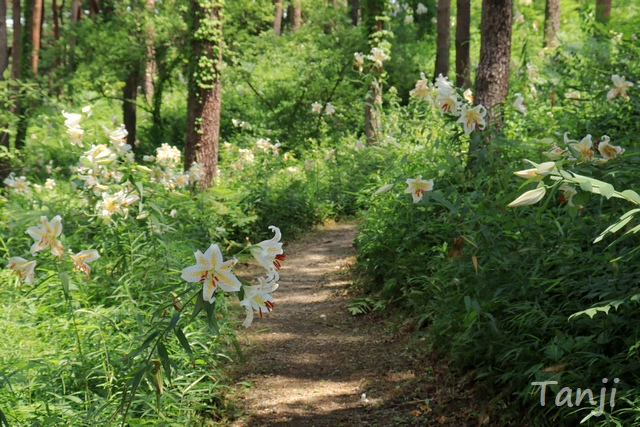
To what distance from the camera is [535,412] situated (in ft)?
9.77

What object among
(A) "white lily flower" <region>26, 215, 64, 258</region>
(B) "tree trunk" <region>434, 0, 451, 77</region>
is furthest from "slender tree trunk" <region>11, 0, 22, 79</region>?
(A) "white lily flower" <region>26, 215, 64, 258</region>

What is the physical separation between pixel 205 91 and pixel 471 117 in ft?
18.9

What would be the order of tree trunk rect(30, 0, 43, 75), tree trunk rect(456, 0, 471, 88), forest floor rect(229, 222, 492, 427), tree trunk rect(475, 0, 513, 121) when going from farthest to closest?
tree trunk rect(30, 0, 43, 75) < tree trunk rect(456, 0, 471, 88) < tree trunk rect(475, 0, 513, 121) < forest floor rect(229, 222, 492, 427)

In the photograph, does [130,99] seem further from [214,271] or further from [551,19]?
[214,271]

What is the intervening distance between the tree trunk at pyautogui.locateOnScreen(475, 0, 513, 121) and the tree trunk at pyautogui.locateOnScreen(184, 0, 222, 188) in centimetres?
395

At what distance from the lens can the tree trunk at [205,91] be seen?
344 inches

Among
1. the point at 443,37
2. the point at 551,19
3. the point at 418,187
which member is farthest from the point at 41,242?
the point at 551,19

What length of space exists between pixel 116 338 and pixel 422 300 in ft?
7.08

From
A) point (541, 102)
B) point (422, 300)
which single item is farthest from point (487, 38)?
point (422, 300)

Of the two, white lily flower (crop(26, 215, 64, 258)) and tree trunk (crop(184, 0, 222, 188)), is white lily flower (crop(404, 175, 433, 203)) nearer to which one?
white lily flower (crop(26, 215, 64, 258))

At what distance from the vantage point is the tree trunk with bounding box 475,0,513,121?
6.04 m

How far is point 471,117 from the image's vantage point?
3688 millimetres

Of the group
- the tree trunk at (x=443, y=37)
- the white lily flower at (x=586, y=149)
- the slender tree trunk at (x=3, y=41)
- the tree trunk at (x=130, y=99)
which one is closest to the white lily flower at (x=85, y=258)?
the white lily flower at (x=586, y=149)

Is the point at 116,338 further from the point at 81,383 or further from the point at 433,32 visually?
the point at 433,32
